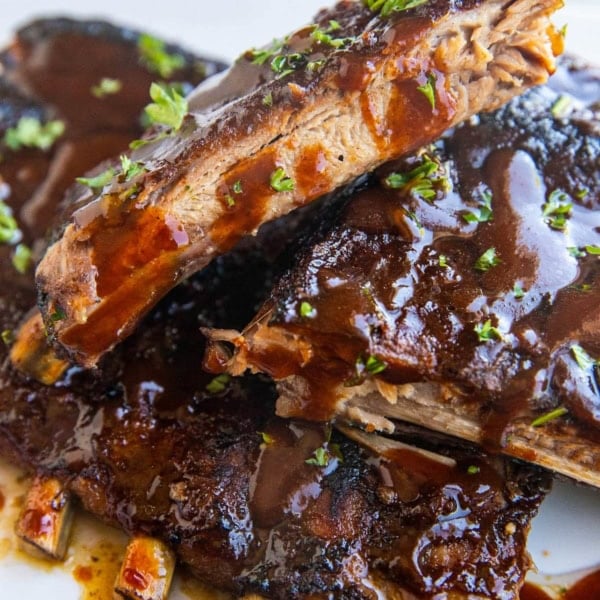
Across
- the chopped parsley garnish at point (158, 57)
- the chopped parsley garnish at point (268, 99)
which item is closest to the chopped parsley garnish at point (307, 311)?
the chopped parsley garnish at point (268, 99)

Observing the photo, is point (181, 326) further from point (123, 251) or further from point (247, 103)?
point (247, 103)

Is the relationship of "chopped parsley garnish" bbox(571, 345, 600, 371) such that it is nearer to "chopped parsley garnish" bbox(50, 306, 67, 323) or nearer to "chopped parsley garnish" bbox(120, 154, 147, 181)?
"chopped parsley garnish" bbox(120, 154, 147, 181)

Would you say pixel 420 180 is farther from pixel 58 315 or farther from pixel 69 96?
pixel 69 96

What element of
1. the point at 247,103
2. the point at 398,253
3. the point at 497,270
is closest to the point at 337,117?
the point at 247,103

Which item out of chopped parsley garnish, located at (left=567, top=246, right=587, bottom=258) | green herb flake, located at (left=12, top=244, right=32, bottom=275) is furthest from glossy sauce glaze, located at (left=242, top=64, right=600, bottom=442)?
green herb flake, located at (left=12, top=244, right=32, bottom=275)

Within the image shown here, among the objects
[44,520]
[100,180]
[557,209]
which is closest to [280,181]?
[100,180]

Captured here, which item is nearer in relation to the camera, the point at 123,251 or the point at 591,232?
the point at 123,251
